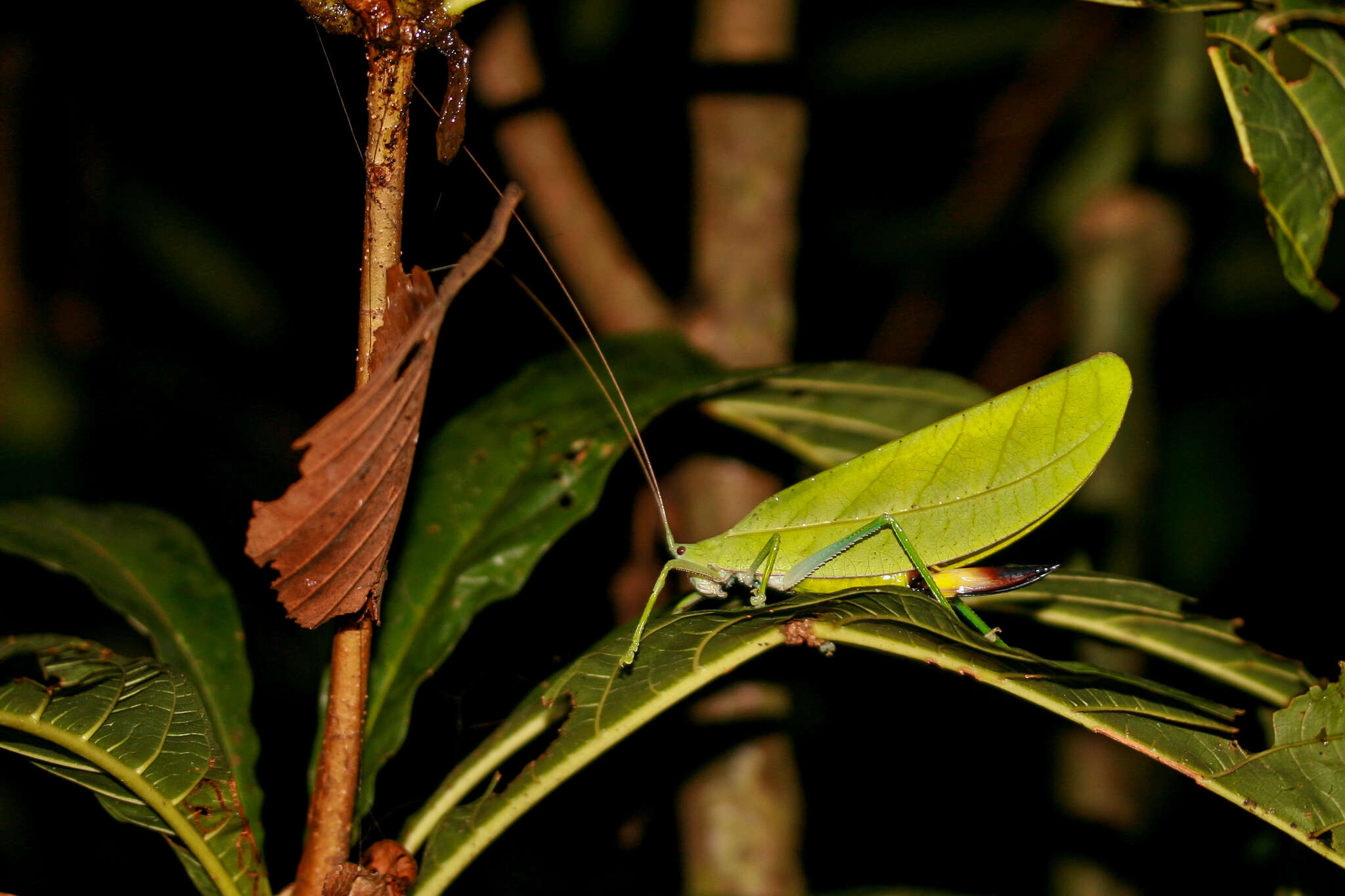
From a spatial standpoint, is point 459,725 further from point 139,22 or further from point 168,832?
point 139,22

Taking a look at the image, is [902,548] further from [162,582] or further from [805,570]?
[162,582]

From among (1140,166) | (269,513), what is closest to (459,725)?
(269,513)

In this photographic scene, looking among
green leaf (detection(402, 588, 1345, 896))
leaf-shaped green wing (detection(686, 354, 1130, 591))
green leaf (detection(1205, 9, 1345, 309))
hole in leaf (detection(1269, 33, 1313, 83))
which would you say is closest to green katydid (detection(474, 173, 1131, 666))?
leaf-shaped green wing (detection(686, 354, 1130, 591))

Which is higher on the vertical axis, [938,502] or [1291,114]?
[1291,114]

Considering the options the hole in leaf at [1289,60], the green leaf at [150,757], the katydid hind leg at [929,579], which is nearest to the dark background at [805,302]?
the katydid hind leg at [929,579]

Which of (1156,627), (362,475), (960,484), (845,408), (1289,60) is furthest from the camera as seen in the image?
(845,408)

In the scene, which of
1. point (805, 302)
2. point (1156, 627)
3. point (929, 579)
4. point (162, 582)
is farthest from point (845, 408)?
point (805, 302)
